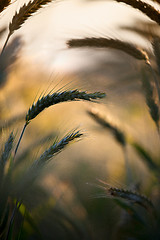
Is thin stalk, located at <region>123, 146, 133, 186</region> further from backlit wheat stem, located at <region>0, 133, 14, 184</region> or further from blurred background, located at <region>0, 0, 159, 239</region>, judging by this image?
backlit wheat stem, located at <region>0, 133, 14, 184</region>

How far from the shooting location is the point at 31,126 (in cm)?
121

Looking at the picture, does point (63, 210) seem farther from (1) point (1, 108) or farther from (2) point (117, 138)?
(1) point (1, 108)

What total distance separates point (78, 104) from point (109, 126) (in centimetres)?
37

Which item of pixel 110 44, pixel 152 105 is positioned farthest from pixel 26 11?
pixel 152 105

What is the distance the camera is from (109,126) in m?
1.09

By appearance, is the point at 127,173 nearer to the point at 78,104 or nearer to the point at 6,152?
the point at 78,104

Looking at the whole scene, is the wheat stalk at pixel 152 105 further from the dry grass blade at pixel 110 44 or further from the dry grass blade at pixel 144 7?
the dry grass blade at pixel 144 7

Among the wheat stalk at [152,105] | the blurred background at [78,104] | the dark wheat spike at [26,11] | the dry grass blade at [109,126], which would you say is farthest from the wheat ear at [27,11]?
the dry grass blade at [109,126]

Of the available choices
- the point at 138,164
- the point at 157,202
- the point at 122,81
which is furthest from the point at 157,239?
the point at 122,81

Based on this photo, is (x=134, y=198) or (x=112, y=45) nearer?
(x=134, y=198)

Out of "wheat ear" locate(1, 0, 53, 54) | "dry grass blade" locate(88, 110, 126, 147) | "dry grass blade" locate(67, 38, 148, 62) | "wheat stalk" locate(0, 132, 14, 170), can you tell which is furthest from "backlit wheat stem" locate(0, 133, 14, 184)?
"dry grass blade" locate(88, 110, 126, 147)

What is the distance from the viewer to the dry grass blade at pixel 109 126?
109 cm

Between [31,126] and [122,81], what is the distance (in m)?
0.65

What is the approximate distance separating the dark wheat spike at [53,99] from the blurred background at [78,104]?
0.34 ft
